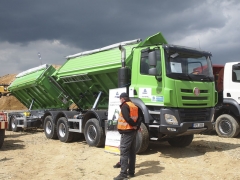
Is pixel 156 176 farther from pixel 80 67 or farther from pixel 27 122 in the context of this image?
pixel 27 122

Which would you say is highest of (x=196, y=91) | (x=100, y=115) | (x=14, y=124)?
(x=196, y=91)

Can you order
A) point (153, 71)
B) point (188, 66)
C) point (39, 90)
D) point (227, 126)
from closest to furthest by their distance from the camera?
point (153, 71)
point (188, 66)
point (227, 126)
point (39, 90)

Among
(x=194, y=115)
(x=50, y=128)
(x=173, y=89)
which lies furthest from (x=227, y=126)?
(x=50, y=128)

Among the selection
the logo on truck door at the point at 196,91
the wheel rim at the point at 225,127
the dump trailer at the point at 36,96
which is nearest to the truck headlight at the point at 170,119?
the logo on truck door at the point at 196,91

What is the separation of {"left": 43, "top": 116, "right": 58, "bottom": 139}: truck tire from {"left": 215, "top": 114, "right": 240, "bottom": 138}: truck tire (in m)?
5.95

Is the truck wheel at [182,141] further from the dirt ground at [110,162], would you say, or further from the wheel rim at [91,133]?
the wheel rim at [91,133]

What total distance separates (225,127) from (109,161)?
5427 millimetres

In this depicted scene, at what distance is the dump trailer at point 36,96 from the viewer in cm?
1227

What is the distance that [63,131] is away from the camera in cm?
1064

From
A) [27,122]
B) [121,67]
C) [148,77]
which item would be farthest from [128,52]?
[27,122]

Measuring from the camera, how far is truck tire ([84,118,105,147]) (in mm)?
8875

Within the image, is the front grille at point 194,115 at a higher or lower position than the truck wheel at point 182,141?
higher

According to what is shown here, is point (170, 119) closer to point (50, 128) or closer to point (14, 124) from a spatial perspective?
point (50, 128)

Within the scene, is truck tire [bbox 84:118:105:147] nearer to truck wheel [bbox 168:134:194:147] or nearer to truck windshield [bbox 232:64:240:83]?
truck wheel [bbox 168:134:194:147]
